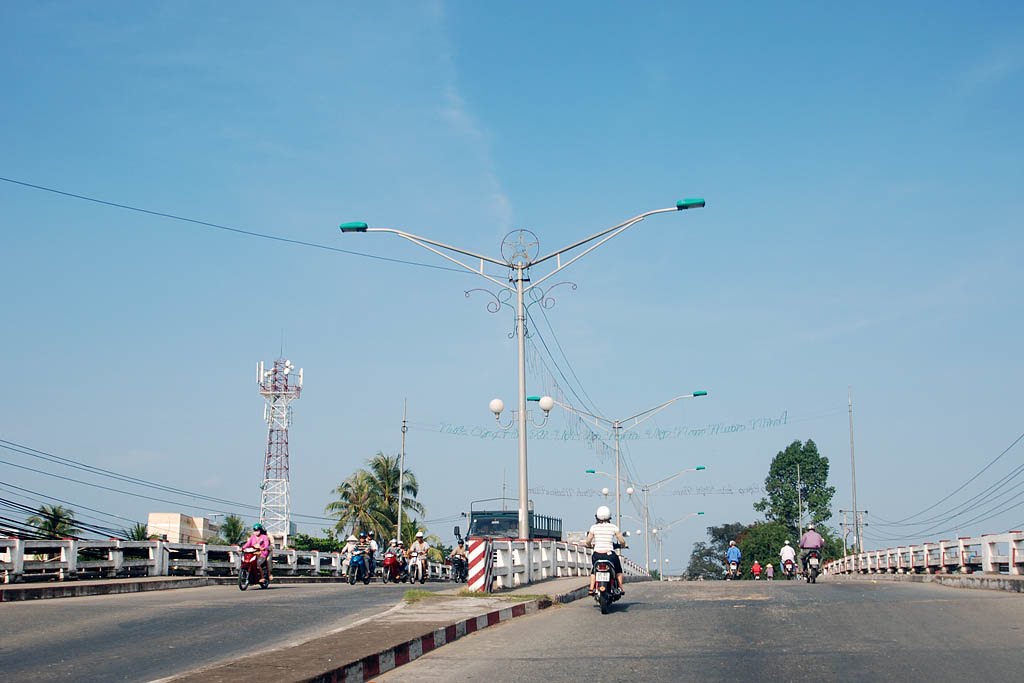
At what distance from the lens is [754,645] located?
36.6 ft

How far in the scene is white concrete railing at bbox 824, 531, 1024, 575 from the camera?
71.7ft

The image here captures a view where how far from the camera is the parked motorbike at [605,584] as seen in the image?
52.2ft

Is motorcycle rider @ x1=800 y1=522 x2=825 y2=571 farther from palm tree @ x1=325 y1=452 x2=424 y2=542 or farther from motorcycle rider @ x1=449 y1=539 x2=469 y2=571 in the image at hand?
palm tree @ x1=325 y1=452 x2=424 y2=542

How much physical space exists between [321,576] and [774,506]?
93.9 metres

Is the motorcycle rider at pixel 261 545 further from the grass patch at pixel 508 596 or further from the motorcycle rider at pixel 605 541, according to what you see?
the motorcycle rider at pixel 605 541

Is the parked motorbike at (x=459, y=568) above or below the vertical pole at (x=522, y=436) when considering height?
below

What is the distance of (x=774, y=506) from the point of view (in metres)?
121

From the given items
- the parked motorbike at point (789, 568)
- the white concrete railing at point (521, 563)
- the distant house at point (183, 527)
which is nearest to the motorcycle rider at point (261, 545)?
the white concrete railing at point (521, 563)

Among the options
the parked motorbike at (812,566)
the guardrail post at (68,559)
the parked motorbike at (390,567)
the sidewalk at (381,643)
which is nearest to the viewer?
the sidewalk at (381,643)

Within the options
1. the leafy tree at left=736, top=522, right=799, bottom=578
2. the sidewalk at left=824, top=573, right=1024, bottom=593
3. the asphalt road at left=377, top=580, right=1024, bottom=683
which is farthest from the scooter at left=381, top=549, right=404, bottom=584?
the leafy tree at left=736, top=522, right=799, bottom=578

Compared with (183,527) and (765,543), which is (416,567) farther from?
(765,543)

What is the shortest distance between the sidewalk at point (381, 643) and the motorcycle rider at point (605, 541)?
1480 mm

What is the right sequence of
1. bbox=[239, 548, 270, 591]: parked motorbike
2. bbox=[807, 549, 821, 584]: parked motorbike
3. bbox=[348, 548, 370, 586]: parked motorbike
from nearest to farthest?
bbox=[239, 548, 270, 591]: parked motorbike → bbox=[348, 548, 370, 586]: parked motorbike → bbox=[807, 549, 821, 584]: parked motorbike

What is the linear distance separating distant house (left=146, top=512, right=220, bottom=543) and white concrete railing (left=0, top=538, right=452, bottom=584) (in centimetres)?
3905
